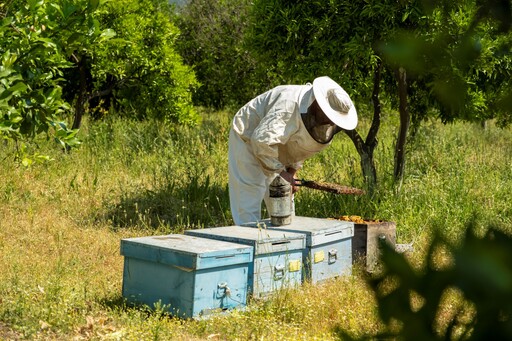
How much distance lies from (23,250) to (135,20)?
206 inches

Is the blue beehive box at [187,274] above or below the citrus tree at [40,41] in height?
below

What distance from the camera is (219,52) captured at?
48.1ft

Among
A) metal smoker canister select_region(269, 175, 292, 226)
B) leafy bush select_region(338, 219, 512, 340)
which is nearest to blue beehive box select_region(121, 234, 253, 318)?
metal smoker canister select_region(269, 175, 292, 226)

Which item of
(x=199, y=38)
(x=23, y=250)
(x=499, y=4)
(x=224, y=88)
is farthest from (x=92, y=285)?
(x=199, y=38)

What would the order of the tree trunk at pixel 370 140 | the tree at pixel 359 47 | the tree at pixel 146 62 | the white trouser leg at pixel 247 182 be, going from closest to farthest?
the white trouser leg at pixel 247 182
the tree at pixel 359 47
the tree trunk at pixel 370 140
the tree at pixel 146 62

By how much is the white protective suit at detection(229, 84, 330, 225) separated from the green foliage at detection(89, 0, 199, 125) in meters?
4.04

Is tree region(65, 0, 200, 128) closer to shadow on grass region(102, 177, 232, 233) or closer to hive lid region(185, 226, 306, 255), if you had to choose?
shadow on grass region(102, 177, 232, 233)

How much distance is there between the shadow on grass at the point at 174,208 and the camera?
7.74 m

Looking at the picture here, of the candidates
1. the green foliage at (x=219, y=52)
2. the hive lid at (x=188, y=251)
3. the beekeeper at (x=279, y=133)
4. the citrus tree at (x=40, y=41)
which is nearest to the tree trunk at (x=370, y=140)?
the beekeeper at (x=279, y=133)

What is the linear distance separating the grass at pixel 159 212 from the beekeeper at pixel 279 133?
74 centimetres

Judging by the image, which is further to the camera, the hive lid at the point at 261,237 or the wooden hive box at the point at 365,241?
the wooden hive box at the point at 365,241

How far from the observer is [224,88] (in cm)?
1434

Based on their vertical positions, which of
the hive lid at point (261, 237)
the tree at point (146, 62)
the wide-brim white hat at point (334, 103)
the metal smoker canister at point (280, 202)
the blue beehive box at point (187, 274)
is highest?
the tree at point (146, 62)

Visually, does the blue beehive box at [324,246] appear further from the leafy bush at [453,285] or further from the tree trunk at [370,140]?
the leafy bush at [453,285]
